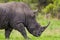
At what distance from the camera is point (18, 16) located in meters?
13.4

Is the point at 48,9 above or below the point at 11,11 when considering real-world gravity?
below

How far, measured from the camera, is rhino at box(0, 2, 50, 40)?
43.9 ft

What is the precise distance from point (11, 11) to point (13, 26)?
0.62m

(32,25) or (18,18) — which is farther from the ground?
(18,18)

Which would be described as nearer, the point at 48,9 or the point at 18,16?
the point at 18,16

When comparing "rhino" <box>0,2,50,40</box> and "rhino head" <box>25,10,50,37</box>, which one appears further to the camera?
"rhino head" <box>25,10,50,37</box>

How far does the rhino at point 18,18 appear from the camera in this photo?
13.4 m

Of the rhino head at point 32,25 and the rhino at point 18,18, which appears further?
the rhino head at point 32,25

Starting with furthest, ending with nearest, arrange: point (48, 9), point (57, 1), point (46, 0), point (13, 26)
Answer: point (46, 0), point (48, 9), point (57, 1), point (13, 26)

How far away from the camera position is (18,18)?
13.4m

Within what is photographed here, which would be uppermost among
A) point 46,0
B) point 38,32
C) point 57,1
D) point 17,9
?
point 17,9

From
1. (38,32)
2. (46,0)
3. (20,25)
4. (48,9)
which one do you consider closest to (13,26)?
(20,25)

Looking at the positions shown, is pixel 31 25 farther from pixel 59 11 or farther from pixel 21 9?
pixel 59 11

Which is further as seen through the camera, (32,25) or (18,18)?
(32,25)
